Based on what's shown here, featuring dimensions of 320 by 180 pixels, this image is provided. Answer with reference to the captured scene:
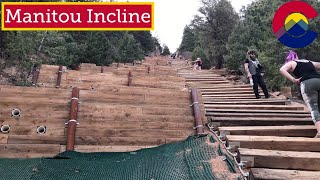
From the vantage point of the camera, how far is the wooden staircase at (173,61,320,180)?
3518 mm

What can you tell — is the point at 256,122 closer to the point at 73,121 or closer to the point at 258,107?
the point at 258,107

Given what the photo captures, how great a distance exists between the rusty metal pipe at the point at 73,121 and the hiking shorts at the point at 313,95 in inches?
→ 133

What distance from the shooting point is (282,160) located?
3566 millimetres

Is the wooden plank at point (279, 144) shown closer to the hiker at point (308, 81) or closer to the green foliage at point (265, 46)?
the hiker at point (308, 81)

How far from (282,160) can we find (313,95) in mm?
1357

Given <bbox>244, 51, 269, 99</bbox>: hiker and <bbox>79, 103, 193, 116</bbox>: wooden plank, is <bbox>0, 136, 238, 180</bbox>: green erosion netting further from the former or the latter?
<bbox>244, 51, 269, 99</bbox>: hiker

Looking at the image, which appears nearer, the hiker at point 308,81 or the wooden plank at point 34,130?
the hiker at point 308,81

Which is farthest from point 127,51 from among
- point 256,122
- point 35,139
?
point 35,139

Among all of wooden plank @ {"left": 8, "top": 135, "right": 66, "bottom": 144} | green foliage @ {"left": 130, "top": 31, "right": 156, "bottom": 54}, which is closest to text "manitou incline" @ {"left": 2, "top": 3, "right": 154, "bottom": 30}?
wooden plank @ {"left": 8, "top": 135, "right": 66, "bottom": 144}

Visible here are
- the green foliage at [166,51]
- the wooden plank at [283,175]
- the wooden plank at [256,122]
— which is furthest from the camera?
the green foliage at [166,51]

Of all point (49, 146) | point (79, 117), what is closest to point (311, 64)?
point (79, 117)

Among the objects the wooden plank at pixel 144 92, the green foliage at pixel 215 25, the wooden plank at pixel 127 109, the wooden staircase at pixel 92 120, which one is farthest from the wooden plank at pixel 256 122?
the green foliage at pixel 215 25

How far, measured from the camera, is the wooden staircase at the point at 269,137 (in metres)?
3.52

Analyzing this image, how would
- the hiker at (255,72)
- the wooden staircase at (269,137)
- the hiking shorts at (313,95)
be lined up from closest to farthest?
the wooden staircase at (269,137)
the hiking shorts at (313,95)
the hiker at (255,72)
